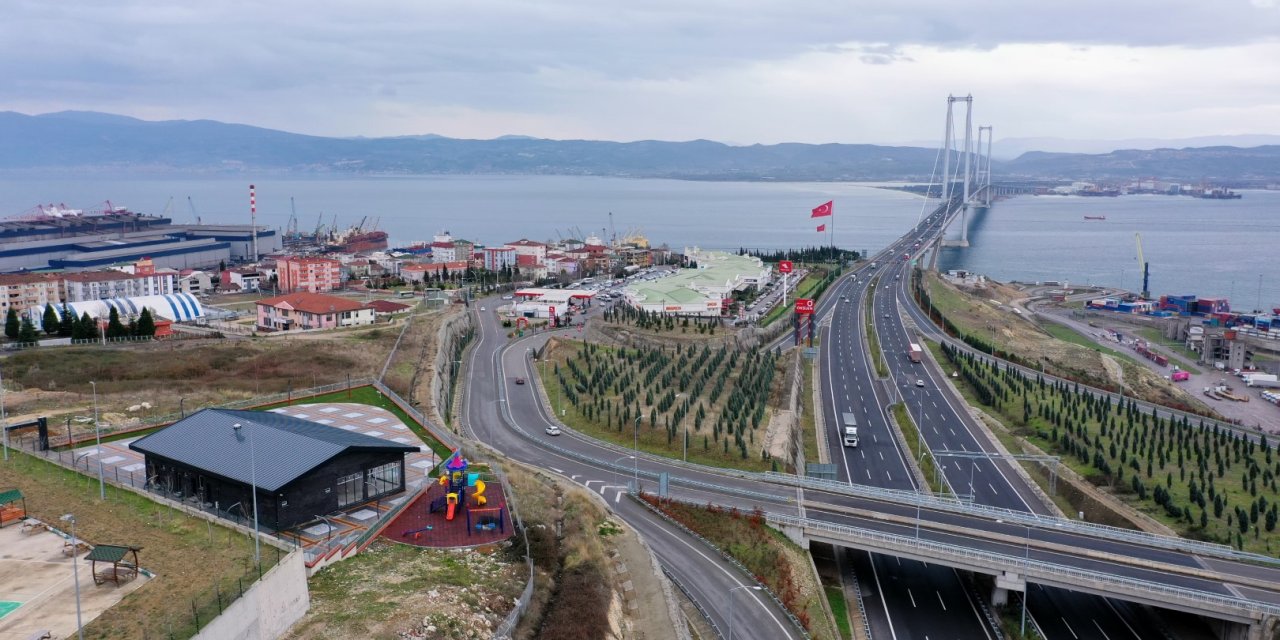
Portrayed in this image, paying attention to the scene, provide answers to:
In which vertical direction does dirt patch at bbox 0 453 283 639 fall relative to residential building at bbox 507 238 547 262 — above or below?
below

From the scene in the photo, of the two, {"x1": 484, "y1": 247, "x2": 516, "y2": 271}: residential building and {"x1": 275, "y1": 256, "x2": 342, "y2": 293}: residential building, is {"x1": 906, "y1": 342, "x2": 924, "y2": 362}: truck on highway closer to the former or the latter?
{"x1": 275, "y1": 256, "x2": 342, "y2": 293}: residential building

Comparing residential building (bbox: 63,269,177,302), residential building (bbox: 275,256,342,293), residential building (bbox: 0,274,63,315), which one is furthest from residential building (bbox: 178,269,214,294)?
residential building (bbox: 0,274,63,315)

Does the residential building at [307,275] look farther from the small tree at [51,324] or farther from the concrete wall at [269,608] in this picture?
the concrete wall at [269,608]

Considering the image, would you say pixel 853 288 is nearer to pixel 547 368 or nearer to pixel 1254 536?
pixel 547 368

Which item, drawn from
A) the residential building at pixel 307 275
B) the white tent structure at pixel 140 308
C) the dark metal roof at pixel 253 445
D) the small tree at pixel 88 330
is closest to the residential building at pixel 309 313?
the white tent structure at pixel 140 308

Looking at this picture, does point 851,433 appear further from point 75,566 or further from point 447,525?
point 75,566

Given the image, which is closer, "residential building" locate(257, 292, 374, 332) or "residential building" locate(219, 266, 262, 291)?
"residential building" locate(257, 292, 374, 332)
